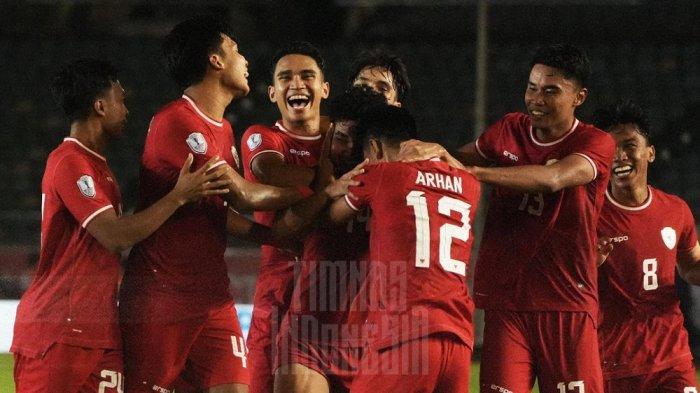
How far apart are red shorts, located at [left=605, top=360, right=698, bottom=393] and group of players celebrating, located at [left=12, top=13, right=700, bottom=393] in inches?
32.2

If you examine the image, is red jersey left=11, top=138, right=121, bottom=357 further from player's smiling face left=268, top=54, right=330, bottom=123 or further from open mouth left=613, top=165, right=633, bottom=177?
open mouth left=613, top=165, right=633, bottom=177

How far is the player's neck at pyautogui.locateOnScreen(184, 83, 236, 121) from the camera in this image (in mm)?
5359

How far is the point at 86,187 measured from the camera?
16.0 feet

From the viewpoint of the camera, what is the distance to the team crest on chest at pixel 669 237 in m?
6.34

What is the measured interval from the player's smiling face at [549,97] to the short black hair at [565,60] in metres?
0.03

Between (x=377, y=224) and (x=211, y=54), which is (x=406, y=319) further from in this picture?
(x=211, y=54)

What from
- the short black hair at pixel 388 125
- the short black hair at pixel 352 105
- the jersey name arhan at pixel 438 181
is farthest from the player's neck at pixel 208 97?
the jersey name arhan at pixel 438 181

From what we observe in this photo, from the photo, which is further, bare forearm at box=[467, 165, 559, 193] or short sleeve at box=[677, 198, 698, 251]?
short sleeve at box=[677, 198, 698, 251]

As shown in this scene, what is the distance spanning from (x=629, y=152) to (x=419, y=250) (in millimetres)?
2121

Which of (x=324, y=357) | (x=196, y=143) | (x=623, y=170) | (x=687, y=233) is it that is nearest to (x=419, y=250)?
(x=324, y=357)

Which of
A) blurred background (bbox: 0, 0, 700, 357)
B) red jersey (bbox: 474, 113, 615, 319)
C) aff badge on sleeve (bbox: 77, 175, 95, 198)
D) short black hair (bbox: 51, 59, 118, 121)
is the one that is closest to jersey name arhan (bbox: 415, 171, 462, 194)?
red jersey (bbox: 474, 113, 615, 319)

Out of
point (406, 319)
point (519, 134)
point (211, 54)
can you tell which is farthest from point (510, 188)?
point (211, 54)

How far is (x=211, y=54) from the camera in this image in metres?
5.39

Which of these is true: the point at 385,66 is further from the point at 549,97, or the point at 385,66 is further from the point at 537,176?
the point at 537,176
